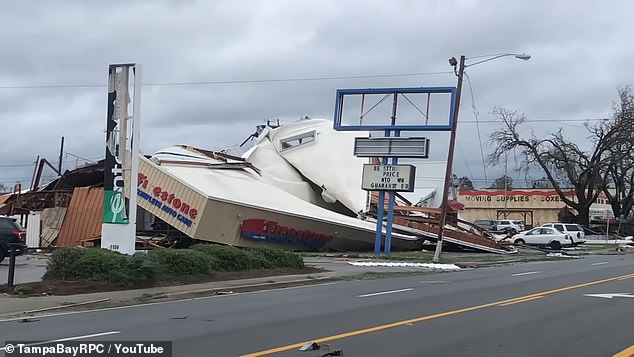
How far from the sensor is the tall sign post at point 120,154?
22875 mm

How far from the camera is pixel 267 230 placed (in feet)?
133

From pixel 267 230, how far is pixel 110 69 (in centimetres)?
1895

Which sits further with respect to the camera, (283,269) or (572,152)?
(572,152)

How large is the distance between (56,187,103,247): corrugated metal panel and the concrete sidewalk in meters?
22.0

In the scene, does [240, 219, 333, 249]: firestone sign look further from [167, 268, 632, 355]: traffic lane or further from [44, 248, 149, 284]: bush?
[167, 268, 632, 355]: traffic lane

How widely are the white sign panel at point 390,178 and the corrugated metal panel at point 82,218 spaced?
15.0m

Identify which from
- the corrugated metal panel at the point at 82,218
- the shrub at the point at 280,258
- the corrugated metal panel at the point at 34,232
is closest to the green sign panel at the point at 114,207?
the shrub at the point at 280,258

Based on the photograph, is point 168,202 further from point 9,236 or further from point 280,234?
point 9,236

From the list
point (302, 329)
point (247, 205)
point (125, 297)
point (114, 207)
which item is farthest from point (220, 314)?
point (247, 205)

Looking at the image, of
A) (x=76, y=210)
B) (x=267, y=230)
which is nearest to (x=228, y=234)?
(x=267, y=230)

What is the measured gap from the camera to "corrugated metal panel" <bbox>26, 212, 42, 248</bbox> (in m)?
40.6

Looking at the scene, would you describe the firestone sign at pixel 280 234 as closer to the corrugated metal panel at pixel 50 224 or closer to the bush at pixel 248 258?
the corrugated metal panel at pixel 50 224

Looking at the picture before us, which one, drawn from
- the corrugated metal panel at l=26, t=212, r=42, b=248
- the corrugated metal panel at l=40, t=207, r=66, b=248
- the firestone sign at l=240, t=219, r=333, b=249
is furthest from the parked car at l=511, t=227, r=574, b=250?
the corrugated metal panel at l=26, t=212, r=42, b=248

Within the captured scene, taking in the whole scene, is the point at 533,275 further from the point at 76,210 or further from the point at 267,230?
the point at 76,210
